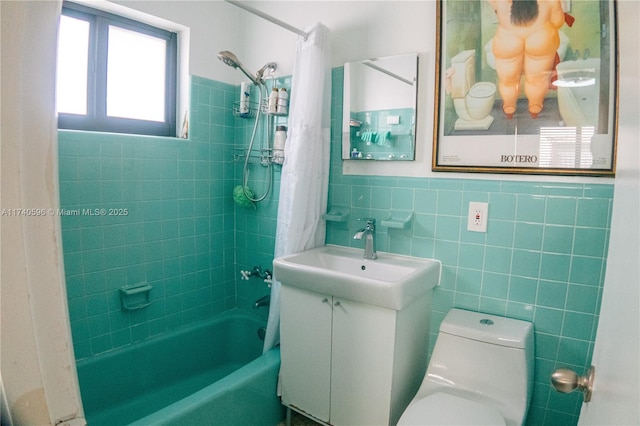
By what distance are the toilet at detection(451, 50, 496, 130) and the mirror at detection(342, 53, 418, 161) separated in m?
0.19

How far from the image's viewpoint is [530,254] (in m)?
1.58

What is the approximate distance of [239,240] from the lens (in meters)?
2.58

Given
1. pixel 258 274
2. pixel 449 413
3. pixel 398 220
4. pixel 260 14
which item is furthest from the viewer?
pixel 258 274

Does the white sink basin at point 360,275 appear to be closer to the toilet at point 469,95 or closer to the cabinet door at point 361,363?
the cabinet door at point 361,363

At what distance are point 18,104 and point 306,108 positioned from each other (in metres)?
1.60

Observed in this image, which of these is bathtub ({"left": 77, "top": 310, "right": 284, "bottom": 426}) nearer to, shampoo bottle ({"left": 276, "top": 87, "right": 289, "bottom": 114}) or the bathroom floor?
the bathroom floor

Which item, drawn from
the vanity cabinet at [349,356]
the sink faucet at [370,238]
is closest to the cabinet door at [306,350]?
the vanity cabinet at [349,356]

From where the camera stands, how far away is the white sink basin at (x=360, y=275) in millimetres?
1480

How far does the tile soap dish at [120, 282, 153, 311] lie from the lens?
2023 mm

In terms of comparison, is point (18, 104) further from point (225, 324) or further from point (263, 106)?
point (225, 324)

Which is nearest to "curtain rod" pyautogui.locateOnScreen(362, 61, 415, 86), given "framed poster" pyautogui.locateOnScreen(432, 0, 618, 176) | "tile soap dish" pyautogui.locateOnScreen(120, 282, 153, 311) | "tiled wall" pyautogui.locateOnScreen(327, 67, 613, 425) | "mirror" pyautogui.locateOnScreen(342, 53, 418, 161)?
"mirror" pyautogui.locateOnScreen(342, 53, 418, 161)

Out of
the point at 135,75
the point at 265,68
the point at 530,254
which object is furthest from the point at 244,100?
the point at 530,254

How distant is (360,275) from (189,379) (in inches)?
51.4

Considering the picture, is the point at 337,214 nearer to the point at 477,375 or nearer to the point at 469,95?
the point at 469,95
